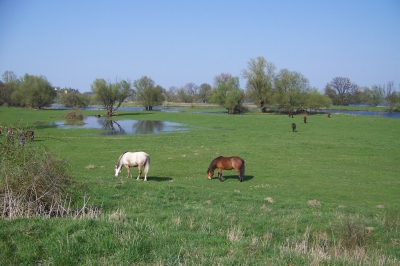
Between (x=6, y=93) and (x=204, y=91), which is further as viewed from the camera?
(x=204, y=91)

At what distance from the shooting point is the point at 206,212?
927 cm

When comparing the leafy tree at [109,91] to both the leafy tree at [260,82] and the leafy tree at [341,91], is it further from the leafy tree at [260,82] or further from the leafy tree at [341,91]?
the leafy tree at [341,91]

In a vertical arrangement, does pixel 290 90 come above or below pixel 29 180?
above

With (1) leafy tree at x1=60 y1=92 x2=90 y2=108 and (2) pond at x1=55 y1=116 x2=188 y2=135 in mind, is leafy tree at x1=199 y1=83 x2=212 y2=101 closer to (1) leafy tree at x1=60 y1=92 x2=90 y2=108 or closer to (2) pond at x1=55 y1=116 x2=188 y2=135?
(1) leafy tree at x1=60 y1=92 x2=90 y2=108

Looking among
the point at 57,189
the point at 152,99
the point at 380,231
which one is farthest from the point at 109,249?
the point at 152,99

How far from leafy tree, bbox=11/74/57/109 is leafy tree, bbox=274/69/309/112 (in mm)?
67517

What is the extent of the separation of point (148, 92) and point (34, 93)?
3394 cm

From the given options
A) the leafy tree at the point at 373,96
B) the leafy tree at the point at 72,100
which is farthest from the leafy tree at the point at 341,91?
the leafy tree at the point at 72,100

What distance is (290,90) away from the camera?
94.9m

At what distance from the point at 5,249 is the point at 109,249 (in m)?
1.68

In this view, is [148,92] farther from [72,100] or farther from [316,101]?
[316,101]

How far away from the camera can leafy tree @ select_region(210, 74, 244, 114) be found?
95.0 m

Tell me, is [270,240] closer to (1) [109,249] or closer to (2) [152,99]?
(1) [109,249]

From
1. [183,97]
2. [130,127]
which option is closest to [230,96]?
[130,127]
